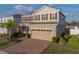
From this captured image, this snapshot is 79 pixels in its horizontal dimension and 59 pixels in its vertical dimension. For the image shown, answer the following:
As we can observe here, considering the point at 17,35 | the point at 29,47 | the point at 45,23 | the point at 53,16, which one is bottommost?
the point at 29,47

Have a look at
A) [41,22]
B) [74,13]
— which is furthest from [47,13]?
[74,13]

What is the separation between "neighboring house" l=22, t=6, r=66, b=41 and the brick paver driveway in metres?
0.08

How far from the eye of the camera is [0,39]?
13.2ft

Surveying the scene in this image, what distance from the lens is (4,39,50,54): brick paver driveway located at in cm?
399

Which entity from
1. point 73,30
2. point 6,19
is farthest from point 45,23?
point 6,19

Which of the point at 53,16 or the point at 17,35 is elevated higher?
the point at 53,16

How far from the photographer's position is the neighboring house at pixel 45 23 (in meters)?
3.94

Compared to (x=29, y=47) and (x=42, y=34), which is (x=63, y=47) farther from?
(x=29, y=47)

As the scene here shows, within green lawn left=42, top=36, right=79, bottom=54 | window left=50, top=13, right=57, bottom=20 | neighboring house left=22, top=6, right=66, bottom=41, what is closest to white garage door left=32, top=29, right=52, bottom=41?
neighboring house left=22, top=6, right=66, bottom=41

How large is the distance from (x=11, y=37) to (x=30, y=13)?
0.47 m

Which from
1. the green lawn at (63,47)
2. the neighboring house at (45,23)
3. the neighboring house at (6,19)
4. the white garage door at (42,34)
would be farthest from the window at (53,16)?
the neighboring house at (6,19)

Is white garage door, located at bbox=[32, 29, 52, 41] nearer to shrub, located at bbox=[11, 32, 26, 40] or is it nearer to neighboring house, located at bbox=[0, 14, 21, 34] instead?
shrub, located at bbox=[11, 32, 26, 40]

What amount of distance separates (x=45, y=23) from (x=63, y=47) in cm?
45

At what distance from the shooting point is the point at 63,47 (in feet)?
13.0
